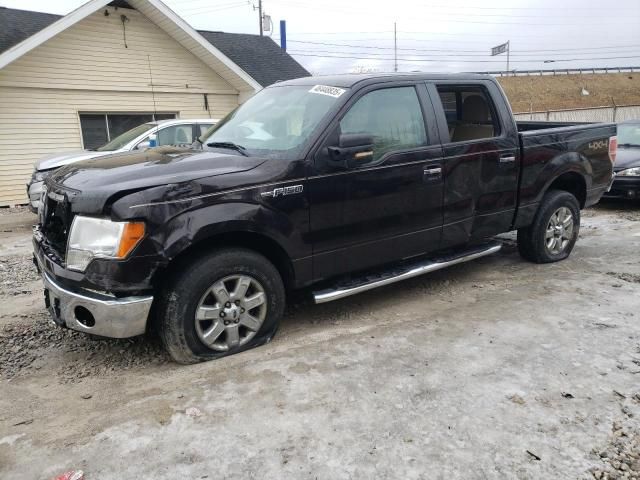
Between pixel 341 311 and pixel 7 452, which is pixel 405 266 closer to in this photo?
pixel 341 311

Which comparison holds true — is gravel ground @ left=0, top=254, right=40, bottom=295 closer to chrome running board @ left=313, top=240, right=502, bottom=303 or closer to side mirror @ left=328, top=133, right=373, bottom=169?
chrome running board @ left=313, top=240, right=502, bottom=303

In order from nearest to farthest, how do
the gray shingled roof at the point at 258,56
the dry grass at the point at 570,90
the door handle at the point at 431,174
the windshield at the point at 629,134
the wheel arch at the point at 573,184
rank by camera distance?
the door handle at the point at 431,174 < the wheel arch at the point at 573,184 < the windshield at the point at 629,134 < the gray shingled roof at the point at 258,56 < the dry grass at the point at 570,90

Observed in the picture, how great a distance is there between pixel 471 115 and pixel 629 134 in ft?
23.3

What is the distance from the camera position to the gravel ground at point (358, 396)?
2516 mm

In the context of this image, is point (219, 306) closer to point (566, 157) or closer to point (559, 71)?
point (566, 157)

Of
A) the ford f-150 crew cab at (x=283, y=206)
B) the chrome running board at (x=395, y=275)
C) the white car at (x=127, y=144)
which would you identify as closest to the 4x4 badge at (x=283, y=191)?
the ford f-150 crew cab at (x=283, y=206)

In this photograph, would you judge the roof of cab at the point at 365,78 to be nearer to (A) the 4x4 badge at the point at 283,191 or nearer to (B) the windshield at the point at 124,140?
(A) the 4x4 badge at the point at 283,191

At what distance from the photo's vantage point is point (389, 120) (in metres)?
4.19

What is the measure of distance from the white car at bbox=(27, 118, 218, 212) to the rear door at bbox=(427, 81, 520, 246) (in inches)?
181

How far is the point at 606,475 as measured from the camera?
2389 mm

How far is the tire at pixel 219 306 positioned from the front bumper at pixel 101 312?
167mm

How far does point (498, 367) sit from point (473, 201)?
70.0 inches

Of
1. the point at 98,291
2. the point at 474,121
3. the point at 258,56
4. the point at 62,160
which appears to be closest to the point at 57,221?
the point at 98,291

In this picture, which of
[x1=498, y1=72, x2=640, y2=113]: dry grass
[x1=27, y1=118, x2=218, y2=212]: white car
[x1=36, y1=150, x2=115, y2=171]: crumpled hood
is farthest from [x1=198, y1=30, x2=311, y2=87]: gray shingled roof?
[x1=498, y1=72, x2=640, y2=113]: dry grass
